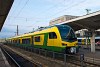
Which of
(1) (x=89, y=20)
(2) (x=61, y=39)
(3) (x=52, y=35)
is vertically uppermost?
(1) (x=89, y=20)

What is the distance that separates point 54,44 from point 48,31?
7.03ft

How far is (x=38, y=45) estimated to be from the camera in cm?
2686

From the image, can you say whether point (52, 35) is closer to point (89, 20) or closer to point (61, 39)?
point (61, 39)

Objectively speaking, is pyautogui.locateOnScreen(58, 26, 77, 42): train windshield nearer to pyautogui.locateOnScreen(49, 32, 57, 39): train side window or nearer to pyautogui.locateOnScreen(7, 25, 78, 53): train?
pyautogui.locateOnScreen(7, 25, 78, 53): train

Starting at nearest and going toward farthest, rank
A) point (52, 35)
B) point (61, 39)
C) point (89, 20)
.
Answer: point (61, 39), point (52, 35), point (89, 20)

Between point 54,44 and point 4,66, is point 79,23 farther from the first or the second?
point 4,66

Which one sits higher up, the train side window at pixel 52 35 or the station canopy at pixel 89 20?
the station canopy at pixel 89 20

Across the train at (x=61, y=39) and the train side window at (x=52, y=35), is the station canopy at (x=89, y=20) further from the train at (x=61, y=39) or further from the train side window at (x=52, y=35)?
the train side window at (x=52, y=35)

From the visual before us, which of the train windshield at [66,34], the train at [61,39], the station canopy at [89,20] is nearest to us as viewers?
the train at [61,39]

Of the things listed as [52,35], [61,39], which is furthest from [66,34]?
[52,35]

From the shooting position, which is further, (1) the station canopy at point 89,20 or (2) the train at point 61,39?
(1) the station canopy at point 89,20

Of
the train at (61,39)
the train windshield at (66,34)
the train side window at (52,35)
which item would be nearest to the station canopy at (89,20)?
the train at (61,39)

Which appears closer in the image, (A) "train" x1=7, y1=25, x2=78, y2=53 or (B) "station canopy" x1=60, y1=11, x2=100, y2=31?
(A) "train" x1=7, y1=25, x2=78, y2=53

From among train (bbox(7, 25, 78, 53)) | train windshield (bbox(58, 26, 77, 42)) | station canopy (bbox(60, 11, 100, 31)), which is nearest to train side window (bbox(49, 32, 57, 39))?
train (bbox(7, 25, 78, 53))
